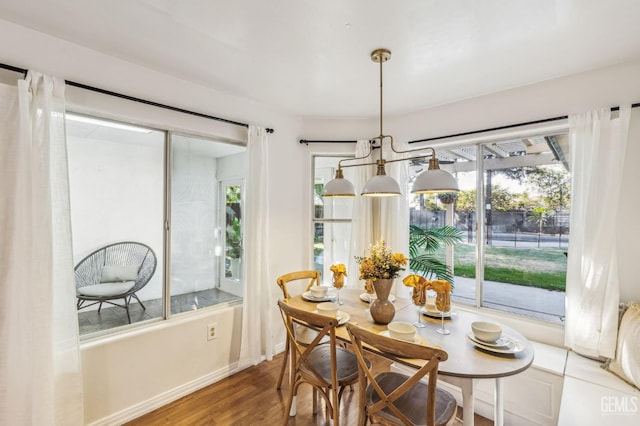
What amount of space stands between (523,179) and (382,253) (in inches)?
68.0

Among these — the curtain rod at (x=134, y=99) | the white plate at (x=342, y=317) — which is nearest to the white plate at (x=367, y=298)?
the white plate at (x=342, y=317)

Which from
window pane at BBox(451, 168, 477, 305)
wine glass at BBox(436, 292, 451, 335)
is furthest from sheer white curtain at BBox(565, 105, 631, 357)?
wine glass at BBox(436, 292, 451, 335)

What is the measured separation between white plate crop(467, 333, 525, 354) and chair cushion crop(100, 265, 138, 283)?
8.25ft

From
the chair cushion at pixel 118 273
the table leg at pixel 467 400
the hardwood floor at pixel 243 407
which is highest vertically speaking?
the chair cushion at pixel 118 273

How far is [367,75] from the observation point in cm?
241

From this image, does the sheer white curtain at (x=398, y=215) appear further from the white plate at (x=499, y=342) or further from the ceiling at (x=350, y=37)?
the white plate at (x=499, y=342)

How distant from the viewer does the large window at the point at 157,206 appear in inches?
84.6

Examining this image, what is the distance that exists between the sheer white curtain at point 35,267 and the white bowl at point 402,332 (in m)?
1.99

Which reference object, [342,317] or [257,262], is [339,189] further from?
[257,262]

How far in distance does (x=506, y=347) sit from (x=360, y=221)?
2.02m

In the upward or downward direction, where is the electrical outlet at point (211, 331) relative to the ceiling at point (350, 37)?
→ downward

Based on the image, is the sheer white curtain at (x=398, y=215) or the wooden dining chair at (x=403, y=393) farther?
the sheer white curtain at (x=398, y=215)

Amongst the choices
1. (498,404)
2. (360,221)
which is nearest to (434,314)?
(498,404)

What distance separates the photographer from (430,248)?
10.8ft
